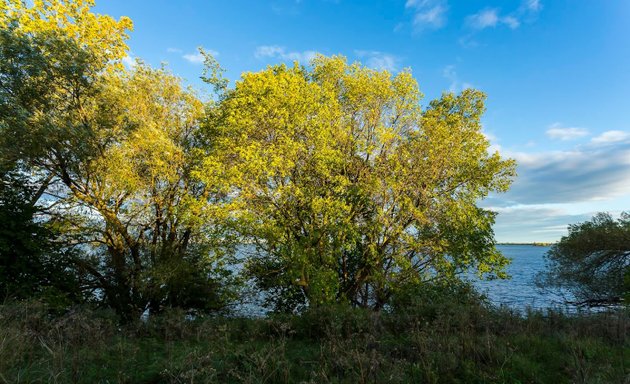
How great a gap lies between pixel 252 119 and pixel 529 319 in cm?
1443

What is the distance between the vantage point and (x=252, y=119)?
698 inches

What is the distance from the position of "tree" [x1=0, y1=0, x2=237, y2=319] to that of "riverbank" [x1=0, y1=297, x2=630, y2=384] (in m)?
7.90

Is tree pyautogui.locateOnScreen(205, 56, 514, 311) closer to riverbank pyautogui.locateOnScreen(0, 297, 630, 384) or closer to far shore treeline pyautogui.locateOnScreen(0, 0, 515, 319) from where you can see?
far shore treeline pyautogui.locateOnScreen(0, 0, 515, 319)

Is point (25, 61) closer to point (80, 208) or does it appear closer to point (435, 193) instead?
point (80, 208)

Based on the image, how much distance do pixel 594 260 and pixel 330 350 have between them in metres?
33.9

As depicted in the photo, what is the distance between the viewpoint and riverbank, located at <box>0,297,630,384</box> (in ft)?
20.4

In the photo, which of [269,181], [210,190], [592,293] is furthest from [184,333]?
[592,293]

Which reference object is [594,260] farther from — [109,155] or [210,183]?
[109,155]

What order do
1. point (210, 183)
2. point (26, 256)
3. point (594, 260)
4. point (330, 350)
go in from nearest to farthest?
point (330, 350) → point (26, 256) → point (210, 183) → point (594, 260)

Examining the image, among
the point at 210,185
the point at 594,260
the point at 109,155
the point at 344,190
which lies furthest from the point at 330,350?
the point at 594,260

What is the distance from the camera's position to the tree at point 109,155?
1508 centimetres

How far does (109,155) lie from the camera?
58.6 feet

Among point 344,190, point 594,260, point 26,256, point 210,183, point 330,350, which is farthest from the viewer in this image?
point 594,260

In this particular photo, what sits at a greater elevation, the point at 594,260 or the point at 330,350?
the point at 594,260
